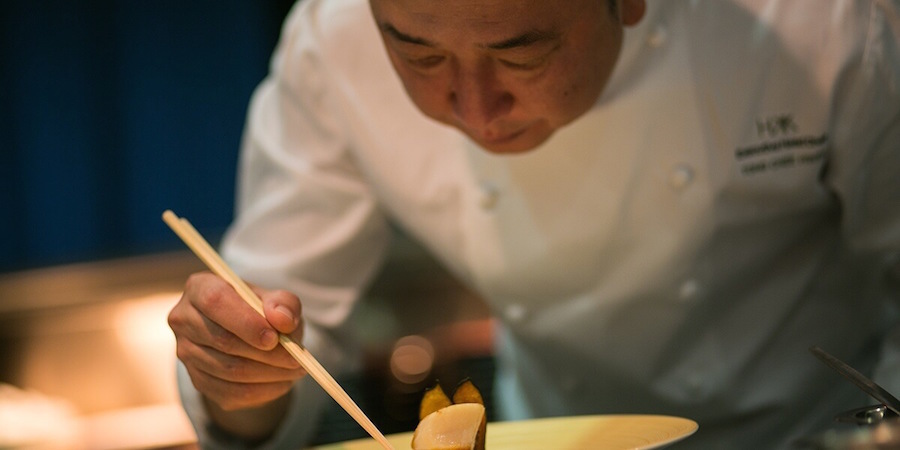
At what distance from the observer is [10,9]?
144 inches

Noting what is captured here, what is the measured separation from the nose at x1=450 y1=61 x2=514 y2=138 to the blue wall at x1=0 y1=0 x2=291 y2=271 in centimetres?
278

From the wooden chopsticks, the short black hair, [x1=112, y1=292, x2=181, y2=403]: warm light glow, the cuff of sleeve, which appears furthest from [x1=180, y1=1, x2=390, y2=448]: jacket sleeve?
[x1=112, y1=292, x2=181, y2=403]: warm light glow

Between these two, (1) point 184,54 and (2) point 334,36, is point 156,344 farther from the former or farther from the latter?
(1) point 184,54

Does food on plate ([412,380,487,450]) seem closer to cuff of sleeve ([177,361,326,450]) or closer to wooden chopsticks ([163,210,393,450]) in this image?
wooden chopsticks ([163,210,393,450])

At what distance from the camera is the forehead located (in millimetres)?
1023

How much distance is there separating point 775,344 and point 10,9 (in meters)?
3.28

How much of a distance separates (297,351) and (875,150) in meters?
0.93

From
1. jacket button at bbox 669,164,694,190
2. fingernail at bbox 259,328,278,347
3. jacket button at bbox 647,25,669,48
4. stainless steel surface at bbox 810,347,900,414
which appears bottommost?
fingernail at bbox 259,328,278,347

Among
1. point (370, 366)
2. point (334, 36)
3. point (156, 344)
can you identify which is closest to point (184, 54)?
point (156, 344)

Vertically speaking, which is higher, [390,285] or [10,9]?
[10,9]

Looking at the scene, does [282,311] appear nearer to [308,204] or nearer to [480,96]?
[480,96]

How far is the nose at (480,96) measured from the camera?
3.55 feet

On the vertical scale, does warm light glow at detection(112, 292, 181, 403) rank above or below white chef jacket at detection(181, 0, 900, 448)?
below

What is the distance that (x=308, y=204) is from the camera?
5.35 feet
